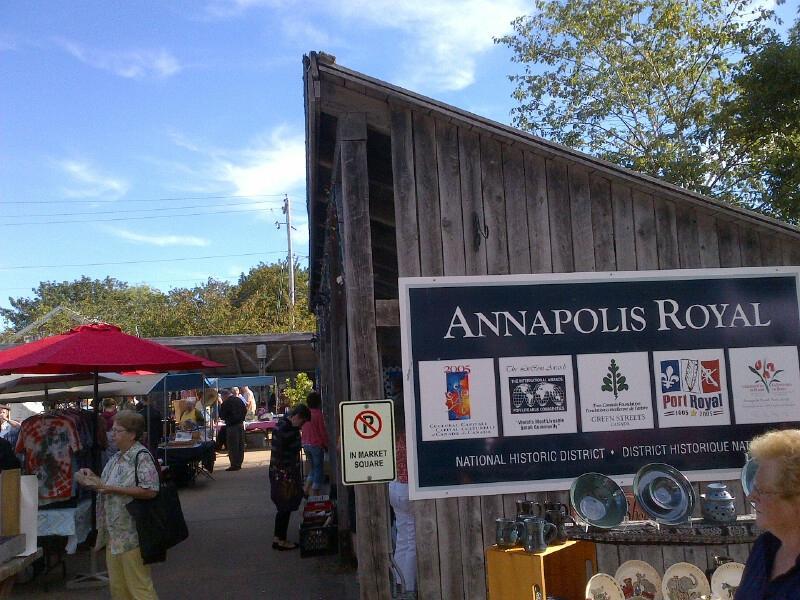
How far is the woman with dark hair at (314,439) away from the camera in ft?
35.0

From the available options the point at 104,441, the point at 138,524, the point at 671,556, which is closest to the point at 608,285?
the point at 671,556

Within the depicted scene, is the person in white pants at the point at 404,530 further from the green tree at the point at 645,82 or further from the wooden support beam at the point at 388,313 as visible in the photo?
the green tree at the point at 645,82

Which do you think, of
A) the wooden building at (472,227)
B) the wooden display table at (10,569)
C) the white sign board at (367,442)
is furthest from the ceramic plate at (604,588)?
the wooden display table at (10,569)

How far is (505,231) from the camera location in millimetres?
5227

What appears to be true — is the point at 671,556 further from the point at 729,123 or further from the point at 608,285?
the point at 729,123

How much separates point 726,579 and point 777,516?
2575 mm

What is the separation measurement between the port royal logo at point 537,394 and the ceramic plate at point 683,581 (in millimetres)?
1135

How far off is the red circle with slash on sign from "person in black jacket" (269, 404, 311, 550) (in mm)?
4114

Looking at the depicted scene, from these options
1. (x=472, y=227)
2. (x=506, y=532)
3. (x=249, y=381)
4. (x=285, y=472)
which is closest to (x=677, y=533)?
(x=506, y=532)

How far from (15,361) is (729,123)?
1097 centimetres

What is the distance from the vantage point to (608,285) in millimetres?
5277

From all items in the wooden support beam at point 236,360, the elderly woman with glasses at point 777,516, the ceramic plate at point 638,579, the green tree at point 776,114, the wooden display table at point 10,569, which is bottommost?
the ceramic plate at point 638,579

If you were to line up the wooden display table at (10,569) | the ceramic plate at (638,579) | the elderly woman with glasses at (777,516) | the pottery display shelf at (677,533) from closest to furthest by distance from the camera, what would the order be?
1. the elderly woman with glasses at (777,516)
2. the wooden display table at (10,569)
3. the pottery display shelf at (677,533)
4. the ceramic plate at (638,579)

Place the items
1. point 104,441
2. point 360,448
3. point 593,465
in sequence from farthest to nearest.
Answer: point 104,441, point 593,465, point 360,448
